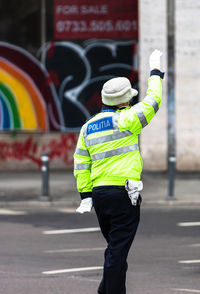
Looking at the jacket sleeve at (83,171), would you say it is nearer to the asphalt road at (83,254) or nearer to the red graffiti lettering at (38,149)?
the asphalt road at (83,254)

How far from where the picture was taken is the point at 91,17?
19188mm

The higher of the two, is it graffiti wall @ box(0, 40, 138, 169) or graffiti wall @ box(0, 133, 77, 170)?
graffiti wall @ box(0, 40, 138, 169)

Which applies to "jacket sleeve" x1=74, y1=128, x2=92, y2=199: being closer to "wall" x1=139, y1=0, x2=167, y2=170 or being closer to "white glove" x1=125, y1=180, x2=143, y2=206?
"white glove" x1=125, y1=180, x2=143, y2=206

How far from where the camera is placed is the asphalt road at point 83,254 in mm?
7980

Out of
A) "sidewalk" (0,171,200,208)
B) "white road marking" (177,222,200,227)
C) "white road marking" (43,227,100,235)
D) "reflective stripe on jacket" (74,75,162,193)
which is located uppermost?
"reflective stripe on jacket" (74,75,162,193)

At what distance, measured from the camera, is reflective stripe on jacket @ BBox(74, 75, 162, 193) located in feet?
21.6

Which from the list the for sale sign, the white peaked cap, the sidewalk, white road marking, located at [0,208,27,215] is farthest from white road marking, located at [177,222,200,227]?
the for sale sign

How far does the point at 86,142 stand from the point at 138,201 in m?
0.62

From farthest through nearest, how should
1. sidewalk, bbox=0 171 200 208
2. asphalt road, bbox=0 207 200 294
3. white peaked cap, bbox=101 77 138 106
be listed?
1. sidewalk, bbox=0 171 200 208
2. asphalt road, bbox=0 207 200 294
3. white peaked cap, bbox=101 77 138 106

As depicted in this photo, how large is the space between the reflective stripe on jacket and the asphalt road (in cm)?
149

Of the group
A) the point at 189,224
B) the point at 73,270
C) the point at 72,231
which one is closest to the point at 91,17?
the point at 189,224

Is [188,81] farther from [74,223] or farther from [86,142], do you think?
[86,142]

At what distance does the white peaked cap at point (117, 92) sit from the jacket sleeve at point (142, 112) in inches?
4.9

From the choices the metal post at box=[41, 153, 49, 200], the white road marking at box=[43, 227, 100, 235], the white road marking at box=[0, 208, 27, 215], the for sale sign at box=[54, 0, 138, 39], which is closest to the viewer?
the white road marking at box=[43, 227, 100, 235]
